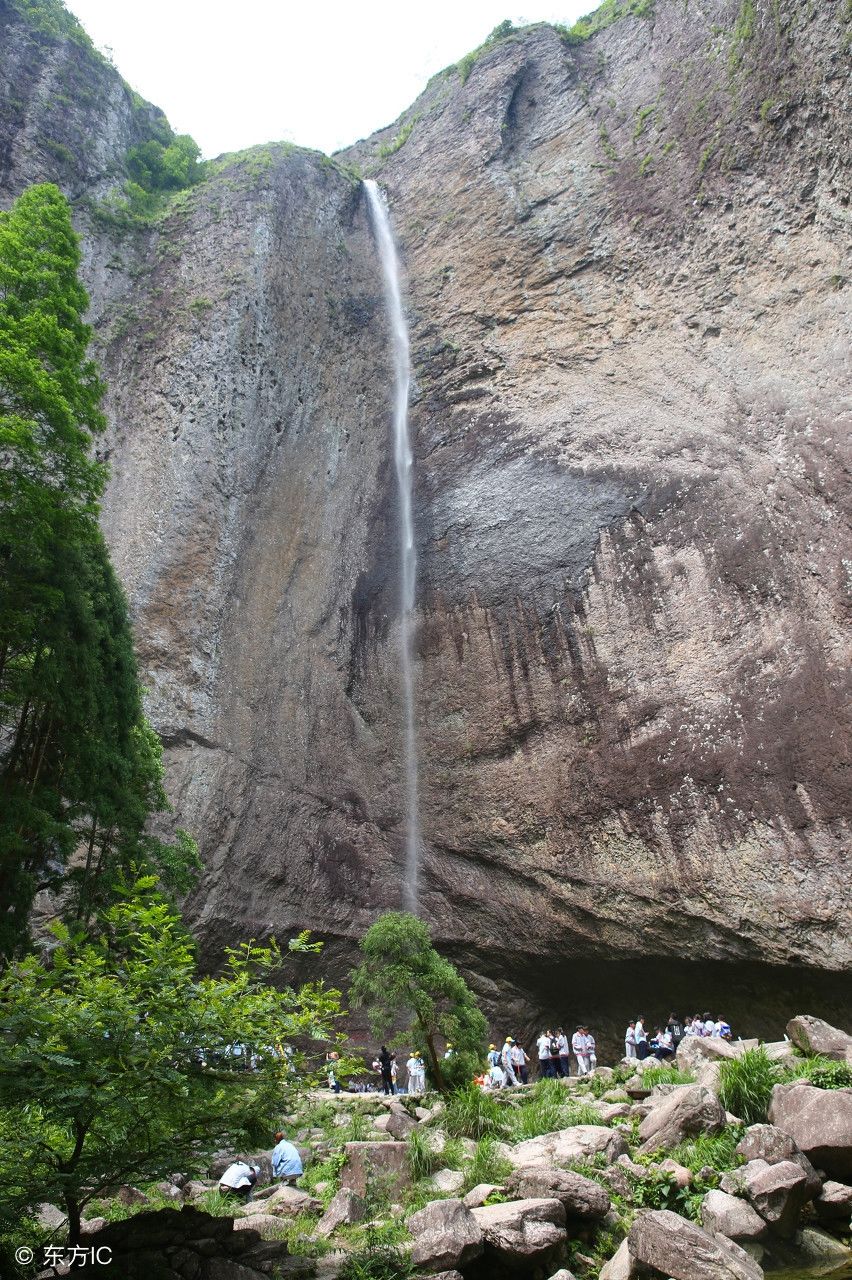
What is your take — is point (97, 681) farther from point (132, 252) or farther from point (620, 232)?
point (132, 252)

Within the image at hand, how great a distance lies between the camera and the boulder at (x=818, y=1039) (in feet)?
34.1

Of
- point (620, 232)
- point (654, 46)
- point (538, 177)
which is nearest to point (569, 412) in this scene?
point (620, 232)

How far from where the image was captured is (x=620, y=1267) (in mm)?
6285

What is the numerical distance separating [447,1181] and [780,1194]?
320 centimetres

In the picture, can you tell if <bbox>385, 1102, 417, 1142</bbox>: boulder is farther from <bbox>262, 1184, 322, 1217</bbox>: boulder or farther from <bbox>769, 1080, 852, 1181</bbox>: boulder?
<bbox>769, 1080, 852, 1181</bbox>: boulder

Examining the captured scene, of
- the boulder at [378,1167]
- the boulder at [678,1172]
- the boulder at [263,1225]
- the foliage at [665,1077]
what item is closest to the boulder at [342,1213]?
the boulder at [263,1225]

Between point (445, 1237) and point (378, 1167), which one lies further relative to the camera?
point (378, 1167)

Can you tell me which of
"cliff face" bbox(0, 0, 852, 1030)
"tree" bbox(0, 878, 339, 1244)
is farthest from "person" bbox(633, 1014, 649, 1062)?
"tree" bbox(0, 878, 339, 1244)

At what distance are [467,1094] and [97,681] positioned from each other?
6.84 metres

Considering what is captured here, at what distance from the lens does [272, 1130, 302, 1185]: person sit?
382 inches

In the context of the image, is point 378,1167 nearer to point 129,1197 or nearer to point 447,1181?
point 447,1181

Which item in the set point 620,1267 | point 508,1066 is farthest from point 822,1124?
point 508,1066

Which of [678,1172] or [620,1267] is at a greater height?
[678,1172]

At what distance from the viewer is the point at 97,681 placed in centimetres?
1052
